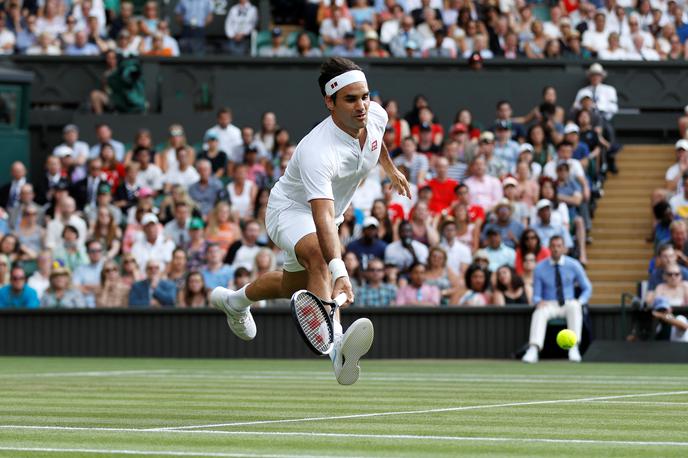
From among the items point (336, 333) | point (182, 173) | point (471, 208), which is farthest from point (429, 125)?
point (336, 333)

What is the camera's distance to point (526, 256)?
65.2 feet

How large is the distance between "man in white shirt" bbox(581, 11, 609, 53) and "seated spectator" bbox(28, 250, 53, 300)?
35.3ft

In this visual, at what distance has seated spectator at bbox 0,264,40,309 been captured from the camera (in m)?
20.6

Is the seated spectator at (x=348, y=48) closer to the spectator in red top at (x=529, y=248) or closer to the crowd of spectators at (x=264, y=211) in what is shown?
the crowd of spectators at (x=264, y=211)

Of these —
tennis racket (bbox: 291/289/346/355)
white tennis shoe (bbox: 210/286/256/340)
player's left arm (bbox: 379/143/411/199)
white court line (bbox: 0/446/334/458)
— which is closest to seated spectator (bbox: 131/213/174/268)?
white tennis shoe (bbox: 210/286/256/340)

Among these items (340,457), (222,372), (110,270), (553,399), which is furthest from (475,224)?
(340,457)

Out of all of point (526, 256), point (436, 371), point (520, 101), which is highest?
point (520, 101)

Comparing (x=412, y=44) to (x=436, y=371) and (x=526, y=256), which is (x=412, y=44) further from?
(x=436, y=371)

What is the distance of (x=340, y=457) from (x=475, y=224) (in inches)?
577

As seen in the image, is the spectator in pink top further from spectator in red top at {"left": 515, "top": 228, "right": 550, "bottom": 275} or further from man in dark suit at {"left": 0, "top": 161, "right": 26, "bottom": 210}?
man in dark suit at {"left": 0, "top": 161, "right": 26, "bottom": 210}

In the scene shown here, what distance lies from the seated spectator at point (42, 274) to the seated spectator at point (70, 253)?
154mm

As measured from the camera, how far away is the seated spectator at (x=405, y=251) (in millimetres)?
20234

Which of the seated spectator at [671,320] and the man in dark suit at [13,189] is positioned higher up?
the man in dark suit at [13,189]

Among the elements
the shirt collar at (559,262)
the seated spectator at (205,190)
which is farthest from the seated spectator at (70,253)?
the shirt collar at (559,262)
